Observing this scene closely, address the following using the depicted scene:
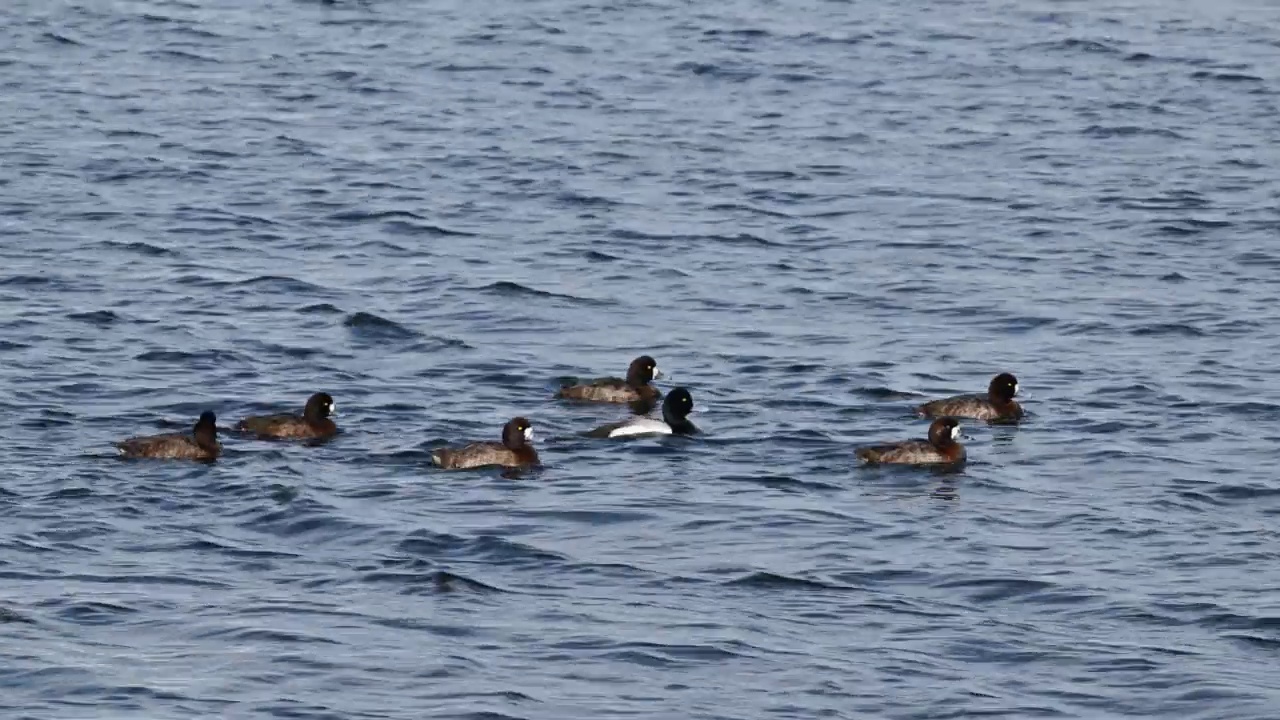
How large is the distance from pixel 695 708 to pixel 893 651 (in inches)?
71.3

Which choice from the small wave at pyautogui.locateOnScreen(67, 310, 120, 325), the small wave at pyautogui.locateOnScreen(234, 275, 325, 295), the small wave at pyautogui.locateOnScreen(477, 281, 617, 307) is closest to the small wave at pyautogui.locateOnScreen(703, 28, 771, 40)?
the small wave at pyautogui.locateOnScreen(477, 281, 617, 307)

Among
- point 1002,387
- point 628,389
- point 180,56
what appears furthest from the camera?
point 180,56

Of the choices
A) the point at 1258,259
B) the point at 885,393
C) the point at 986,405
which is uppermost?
the point at 1258,259

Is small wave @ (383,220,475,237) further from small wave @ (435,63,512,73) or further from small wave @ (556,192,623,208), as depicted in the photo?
small wave @ (435,63,512,73)

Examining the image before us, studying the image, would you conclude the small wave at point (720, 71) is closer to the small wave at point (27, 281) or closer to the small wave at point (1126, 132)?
the small wave at point (1126, 132)

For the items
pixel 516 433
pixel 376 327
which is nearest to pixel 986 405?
pixel 516 433

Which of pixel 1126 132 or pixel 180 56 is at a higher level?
pixel 180 56

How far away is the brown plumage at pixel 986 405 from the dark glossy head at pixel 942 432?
4.36 ft

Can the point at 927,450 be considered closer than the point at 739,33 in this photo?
Yes

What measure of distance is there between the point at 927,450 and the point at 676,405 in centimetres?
258

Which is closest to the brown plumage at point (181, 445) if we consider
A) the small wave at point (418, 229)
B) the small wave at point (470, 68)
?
the small wave at point (418, 229)

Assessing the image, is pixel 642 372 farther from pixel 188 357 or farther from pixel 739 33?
pixel 739 33

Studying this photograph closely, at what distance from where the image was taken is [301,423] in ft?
76.3

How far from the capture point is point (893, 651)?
703 inches
